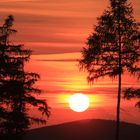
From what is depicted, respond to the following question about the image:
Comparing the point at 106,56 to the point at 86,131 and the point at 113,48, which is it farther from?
the point at 86,131

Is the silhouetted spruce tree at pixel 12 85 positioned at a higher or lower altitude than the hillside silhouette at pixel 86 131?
higher

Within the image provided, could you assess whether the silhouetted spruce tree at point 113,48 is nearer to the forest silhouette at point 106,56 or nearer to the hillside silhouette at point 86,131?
the forest silhouette at point 106,56

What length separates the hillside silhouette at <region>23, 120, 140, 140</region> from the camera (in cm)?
10850

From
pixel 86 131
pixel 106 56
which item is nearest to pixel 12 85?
pixel 106 56

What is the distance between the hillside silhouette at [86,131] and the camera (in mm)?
108500

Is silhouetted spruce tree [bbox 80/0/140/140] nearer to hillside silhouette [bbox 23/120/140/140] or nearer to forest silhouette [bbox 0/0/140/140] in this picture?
forest silhouette [bbox 0/0/140/140]

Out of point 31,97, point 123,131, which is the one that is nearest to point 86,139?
point 123,131

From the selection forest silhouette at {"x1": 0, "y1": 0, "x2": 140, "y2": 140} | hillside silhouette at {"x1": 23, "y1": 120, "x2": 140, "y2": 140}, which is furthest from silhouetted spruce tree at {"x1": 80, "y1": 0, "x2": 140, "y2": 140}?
hillside silhouette at {"x1": 23, "y1": 120, "x2": 140, "y2": 140}

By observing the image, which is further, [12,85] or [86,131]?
[86,131]

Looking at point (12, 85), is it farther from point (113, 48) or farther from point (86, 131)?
point (86, 131)

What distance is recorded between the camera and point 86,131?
115 m

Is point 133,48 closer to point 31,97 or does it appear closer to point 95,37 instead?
point 95,37

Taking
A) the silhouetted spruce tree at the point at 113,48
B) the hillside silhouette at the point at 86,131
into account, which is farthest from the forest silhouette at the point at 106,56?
the hillside silhouette at the point at 86,131

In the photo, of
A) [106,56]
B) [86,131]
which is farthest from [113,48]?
[86,131]
